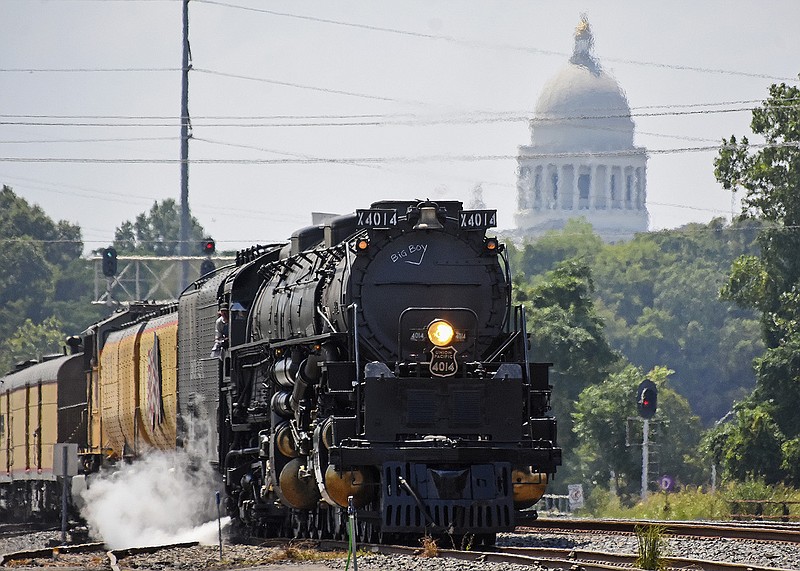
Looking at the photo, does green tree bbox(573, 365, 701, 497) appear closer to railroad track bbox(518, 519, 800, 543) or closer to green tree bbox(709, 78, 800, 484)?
green tree bbox(709, 78, 800, 484)

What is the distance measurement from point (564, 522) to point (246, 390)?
571 cm

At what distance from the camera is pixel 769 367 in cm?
4988

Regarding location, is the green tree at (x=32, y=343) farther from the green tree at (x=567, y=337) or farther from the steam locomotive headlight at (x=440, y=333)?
the steam locomotive headlight at (x=440, y=333)

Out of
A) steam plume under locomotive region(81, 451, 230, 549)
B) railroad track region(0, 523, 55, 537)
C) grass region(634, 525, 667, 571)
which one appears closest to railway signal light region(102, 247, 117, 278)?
railroad track region(0, 523, 55, 537)

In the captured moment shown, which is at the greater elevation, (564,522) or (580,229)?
(580,229)

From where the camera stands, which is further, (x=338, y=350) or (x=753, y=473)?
(x=753, y=473)

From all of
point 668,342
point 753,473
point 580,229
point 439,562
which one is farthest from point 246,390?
point 580,229

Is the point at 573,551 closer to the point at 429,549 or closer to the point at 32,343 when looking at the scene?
the point at 429,549

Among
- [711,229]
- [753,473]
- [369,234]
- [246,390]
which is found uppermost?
[711,229]

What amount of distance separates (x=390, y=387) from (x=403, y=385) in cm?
18

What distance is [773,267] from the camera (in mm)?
52344

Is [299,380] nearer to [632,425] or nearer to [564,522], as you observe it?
[564,522]

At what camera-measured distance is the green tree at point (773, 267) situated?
162ft

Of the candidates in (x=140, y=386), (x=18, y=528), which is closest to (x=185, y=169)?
(x=18, y=528)
